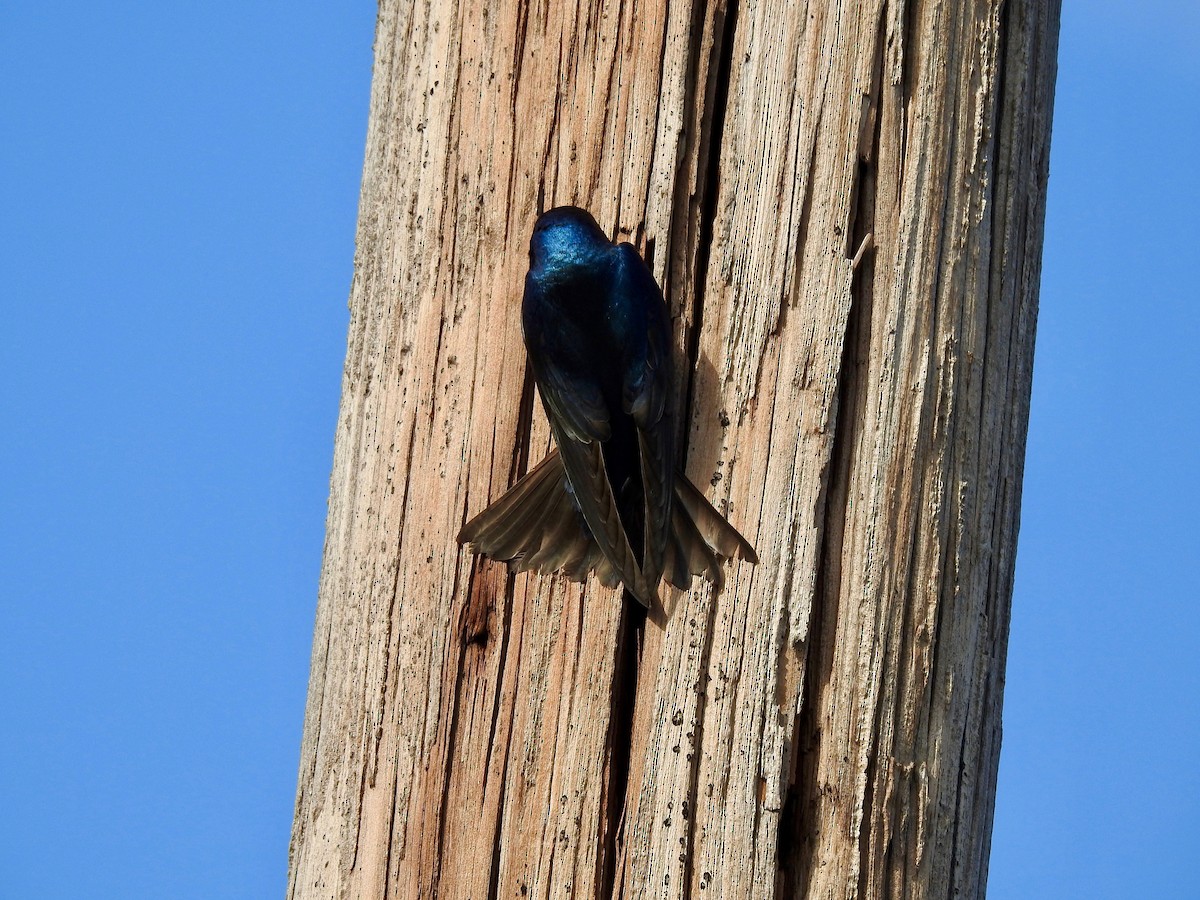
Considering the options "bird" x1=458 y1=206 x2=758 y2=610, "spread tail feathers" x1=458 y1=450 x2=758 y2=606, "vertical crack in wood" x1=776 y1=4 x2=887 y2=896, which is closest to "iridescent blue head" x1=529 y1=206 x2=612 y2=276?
"bird" x1=458 y1=206 x2=758 y2=610

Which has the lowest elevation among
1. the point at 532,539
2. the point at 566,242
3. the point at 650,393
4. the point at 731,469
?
the point at 532,539

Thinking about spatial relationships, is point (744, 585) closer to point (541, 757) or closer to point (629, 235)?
point (541, 757)

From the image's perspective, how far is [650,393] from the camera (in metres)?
2.50

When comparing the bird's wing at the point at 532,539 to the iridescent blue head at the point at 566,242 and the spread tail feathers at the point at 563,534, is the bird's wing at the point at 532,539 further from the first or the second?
the iridescent blue head at the point at 566,242

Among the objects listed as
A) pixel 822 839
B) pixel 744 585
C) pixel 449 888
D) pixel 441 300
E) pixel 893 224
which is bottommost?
pixel 449 888

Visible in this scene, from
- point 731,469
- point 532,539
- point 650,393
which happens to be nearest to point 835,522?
point 731,469

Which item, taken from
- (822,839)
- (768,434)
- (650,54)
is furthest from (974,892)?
(650,54)

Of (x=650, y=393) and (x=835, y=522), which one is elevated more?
(x=650, y=393)

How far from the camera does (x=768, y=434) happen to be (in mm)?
2473

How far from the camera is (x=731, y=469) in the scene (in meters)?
2.50

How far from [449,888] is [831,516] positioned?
0.95 m

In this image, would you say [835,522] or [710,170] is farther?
[710,170]

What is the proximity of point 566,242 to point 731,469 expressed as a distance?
501mm

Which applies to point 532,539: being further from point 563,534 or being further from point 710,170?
point 710,170
